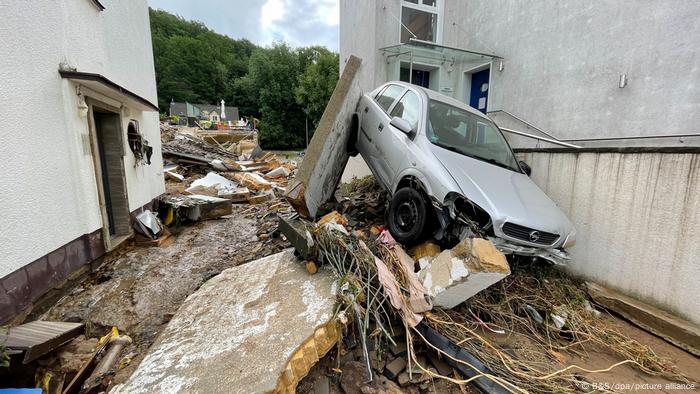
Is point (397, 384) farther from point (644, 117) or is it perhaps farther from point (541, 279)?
point (644, 117)

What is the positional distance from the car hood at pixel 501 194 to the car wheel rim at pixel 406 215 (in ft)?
2.02

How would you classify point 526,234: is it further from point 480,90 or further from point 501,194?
point 480,90

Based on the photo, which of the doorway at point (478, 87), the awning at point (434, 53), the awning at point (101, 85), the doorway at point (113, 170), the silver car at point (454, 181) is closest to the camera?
the silver car at point (454, 181)

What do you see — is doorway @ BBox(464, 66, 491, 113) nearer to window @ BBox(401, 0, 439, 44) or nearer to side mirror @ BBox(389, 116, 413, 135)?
window @ BBox(401, 0, 439, 44)

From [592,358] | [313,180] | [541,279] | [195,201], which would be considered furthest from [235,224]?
[592,358]

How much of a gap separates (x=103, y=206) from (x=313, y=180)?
2.81 meters

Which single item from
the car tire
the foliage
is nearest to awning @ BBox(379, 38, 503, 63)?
the car tire

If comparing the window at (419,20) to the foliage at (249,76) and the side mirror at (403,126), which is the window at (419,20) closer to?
the side mirror at (403,126)

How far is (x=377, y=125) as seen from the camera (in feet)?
14.5

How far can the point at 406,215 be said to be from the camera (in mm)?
3502

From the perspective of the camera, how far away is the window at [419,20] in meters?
7.86

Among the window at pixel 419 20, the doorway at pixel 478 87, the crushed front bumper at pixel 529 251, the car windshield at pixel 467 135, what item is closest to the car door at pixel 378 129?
the car windshield at pixel 467 135

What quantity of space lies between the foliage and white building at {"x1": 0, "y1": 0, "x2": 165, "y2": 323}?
24.4m

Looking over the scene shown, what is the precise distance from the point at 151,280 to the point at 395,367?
10.5 ft
